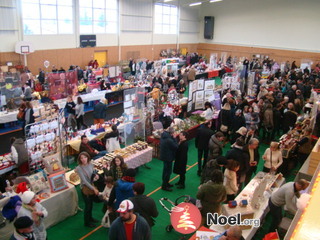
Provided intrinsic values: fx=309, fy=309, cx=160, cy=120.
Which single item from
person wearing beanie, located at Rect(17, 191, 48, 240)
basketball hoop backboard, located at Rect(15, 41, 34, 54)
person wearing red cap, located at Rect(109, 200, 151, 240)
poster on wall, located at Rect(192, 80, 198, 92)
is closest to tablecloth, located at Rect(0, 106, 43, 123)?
poster on wall, located at Rect(192, 80, 198, 92)

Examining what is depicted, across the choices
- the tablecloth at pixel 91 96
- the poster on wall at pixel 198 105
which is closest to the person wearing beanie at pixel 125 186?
the poster on wall at pixel 198 105

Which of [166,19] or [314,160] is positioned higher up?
[166,19]

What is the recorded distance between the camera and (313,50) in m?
25.9

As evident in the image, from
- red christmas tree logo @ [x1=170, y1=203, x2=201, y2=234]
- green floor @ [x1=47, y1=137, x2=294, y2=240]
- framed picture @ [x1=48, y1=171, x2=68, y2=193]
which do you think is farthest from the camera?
framed picture @ [x1=48, y1=171, x2=68, y2=193]

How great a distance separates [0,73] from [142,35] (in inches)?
518

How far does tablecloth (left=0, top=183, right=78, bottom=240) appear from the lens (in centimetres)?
568

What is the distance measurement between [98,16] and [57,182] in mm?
17571

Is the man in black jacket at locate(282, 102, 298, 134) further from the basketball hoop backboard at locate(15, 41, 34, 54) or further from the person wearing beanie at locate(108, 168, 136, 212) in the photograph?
the basketball hoop backboard at locate(15, 41, 34, 54)

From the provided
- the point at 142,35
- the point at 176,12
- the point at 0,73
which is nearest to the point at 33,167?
the point at 0,73

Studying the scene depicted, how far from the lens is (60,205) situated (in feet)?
19.3

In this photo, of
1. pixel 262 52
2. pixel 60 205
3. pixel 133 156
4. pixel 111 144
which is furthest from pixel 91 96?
pixel 262 52

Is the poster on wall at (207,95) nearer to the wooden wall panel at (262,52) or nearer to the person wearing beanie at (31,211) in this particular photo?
the person wearing beanie at (31,211)

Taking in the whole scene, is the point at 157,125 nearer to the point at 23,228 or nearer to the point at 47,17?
the point at 23,228

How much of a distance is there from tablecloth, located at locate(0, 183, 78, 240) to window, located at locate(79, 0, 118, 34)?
16.5 metres
